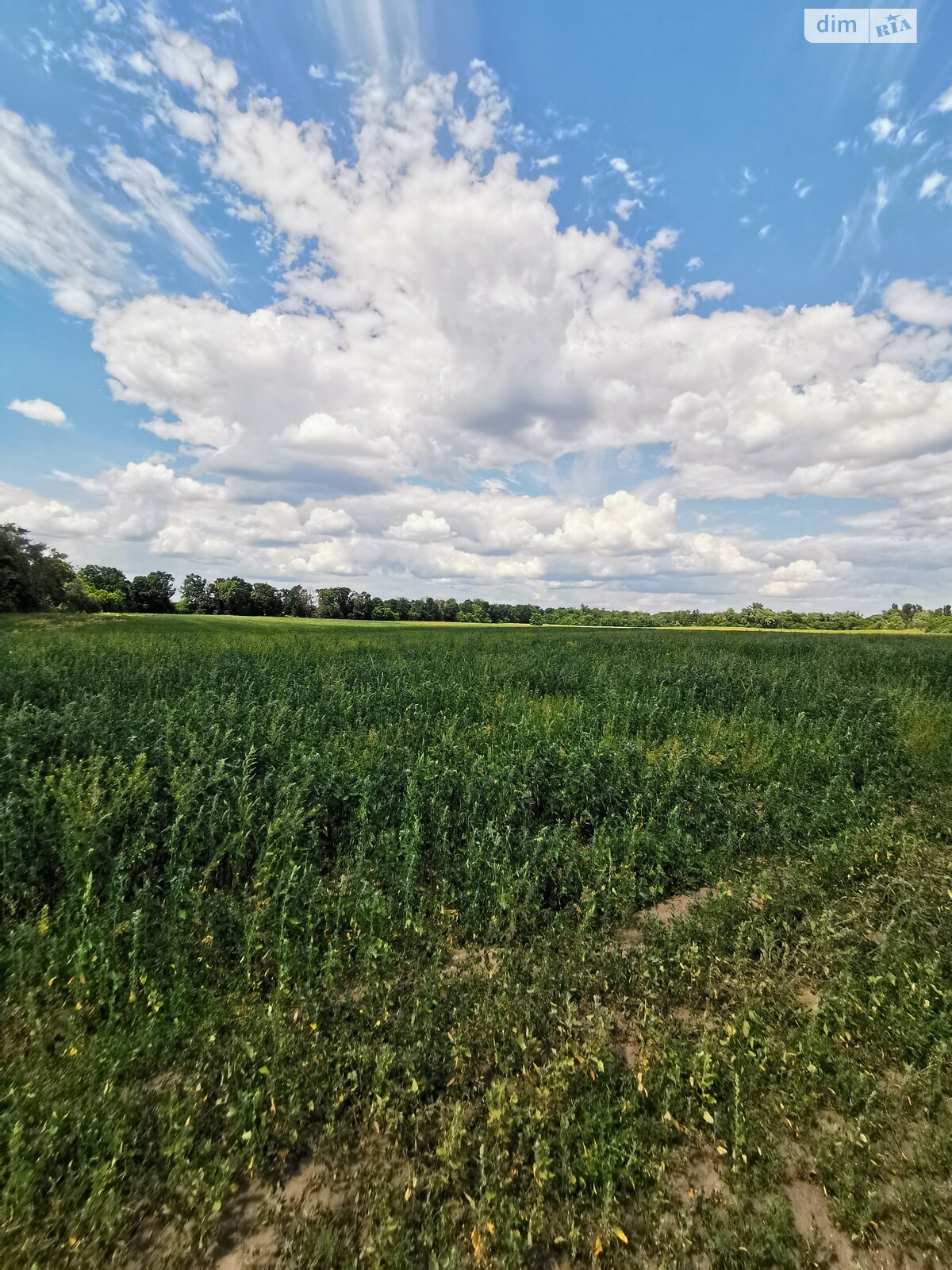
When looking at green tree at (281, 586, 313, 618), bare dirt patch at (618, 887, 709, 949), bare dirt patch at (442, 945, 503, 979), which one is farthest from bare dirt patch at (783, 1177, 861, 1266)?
green tree at (281, 586, 313, 618)

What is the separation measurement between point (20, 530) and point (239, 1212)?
6131cm

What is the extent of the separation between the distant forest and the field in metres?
53.9

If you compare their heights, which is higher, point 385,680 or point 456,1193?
point 385,680

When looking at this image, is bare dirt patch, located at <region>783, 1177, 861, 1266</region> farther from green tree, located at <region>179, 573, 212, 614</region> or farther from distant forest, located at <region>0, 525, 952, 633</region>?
green tree, located at <region>179, 573, 212, 614</region>

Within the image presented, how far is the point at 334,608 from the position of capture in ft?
281

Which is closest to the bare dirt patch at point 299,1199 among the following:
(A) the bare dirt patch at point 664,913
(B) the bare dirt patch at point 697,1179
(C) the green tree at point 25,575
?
(B) the bare dirt patch at point 697,1179

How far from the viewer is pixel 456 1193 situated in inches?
120

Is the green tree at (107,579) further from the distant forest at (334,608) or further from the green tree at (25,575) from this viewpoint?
the green tree at (25,575)

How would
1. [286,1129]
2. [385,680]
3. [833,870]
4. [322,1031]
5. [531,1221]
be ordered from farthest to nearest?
1. [385,680]
2. [833,870]
3. [322,1031]
4. [286,1129]
5. [531,1221]

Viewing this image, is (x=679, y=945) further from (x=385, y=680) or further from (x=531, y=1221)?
(x=385, y=680)

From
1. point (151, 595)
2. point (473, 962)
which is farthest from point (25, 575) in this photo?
point (473, 962)

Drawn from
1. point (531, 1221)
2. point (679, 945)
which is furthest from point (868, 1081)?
point (531, 1221)

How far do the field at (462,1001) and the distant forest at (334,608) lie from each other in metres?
53.9

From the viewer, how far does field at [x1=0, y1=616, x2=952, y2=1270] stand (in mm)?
2934
